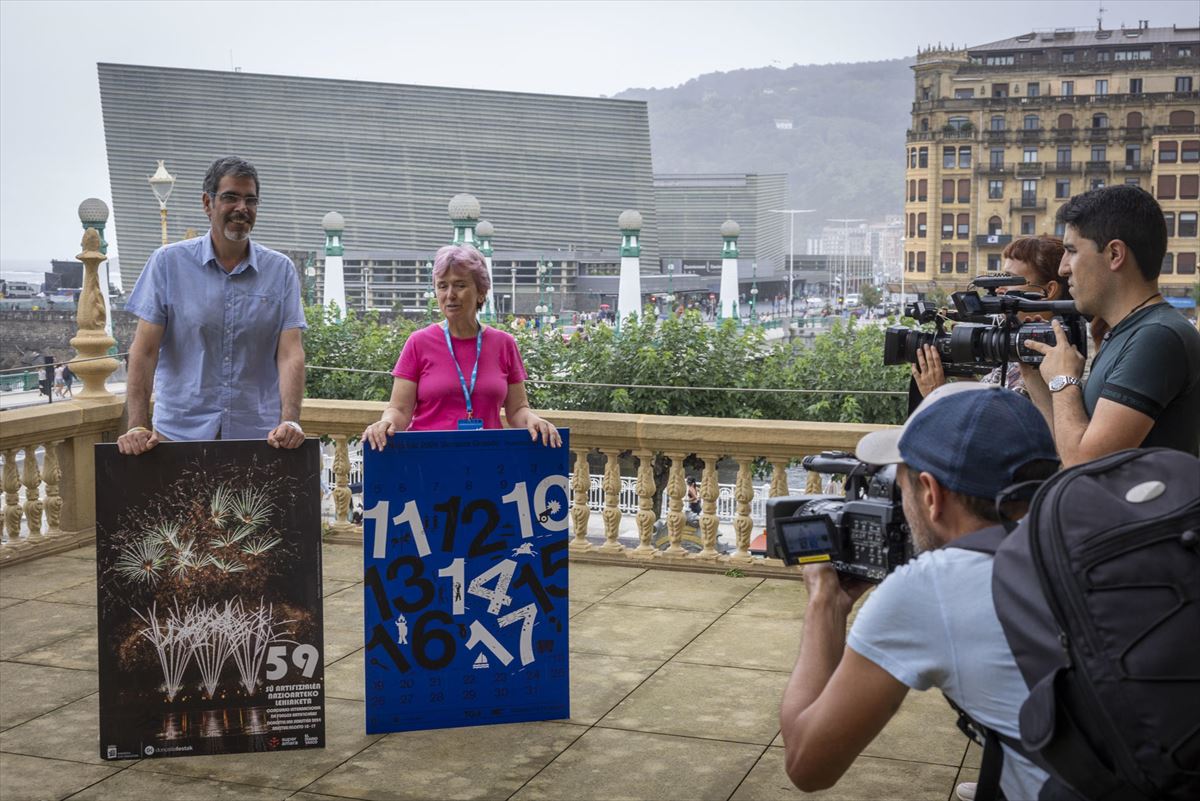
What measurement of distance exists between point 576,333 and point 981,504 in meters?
18.6

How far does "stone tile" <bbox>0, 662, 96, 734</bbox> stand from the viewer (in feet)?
15.6

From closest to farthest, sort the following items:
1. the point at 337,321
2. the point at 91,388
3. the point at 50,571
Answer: the point at 50,571, the point at 91,388, the point at 337,321

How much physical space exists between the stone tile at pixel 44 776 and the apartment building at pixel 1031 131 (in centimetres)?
10242

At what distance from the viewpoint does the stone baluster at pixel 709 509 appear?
687cm

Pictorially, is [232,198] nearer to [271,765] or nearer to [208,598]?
[208,598]

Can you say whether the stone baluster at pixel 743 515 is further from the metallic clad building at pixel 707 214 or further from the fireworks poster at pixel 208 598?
the metallic clad building at pixel 707 214

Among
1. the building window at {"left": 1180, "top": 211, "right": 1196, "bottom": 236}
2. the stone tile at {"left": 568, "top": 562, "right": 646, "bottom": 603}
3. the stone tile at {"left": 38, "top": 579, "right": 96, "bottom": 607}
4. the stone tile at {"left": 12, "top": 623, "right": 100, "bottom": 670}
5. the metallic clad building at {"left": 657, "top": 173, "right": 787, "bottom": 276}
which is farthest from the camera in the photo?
the metallic clad building at {"left": 657, "top": 173, "right": 787, "bottom": 276}

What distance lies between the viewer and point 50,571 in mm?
6879

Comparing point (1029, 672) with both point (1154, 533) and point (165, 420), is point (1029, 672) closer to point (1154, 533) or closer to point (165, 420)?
point (1154, 533)

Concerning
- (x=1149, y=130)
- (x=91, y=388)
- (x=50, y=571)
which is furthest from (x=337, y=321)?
(x=1149, y=130)

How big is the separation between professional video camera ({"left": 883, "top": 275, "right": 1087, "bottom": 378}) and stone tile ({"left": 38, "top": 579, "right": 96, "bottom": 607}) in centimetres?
402

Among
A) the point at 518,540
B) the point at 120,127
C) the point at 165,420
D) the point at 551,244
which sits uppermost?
the point at 120,127

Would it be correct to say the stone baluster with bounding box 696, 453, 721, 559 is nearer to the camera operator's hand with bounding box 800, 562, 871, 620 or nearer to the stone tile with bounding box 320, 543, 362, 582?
the stone tile with bounding box 320, 543, 362, 582

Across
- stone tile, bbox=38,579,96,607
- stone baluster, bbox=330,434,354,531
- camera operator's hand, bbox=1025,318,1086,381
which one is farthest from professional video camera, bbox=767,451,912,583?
stone baluster, bbox=330,434,354,531
